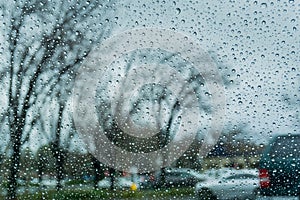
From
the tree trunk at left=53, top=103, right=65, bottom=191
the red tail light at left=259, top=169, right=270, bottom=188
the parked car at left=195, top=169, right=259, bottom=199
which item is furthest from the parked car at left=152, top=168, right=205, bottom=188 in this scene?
the tree trunk at left=53, top=103, right=65, bottom=191

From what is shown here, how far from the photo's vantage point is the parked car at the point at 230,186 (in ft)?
7.17

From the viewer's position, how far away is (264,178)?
2.17 meters

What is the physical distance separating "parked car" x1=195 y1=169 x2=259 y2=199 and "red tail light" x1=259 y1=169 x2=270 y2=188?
17 millimetres

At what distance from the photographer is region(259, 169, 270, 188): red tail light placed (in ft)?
7.11

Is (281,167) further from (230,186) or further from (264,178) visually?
(230,186)

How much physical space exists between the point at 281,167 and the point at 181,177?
42 centimetres

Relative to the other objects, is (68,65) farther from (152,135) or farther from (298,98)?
(298,98)

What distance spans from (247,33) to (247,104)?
0.96ft

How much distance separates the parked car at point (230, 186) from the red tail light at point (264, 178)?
0.02m

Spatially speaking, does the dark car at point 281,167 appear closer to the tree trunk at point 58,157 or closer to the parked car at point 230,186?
the parked car at point 230,186

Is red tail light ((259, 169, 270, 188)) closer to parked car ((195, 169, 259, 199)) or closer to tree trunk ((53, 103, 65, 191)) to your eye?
parked car ((195, 169, 259, 199))

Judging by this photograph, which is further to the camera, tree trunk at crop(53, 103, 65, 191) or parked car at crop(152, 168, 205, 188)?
tree trunk at crop(53, 103, 65, 191)

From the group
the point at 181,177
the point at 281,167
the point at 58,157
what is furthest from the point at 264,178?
the point at 58,157

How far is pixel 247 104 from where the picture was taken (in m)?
2.18
